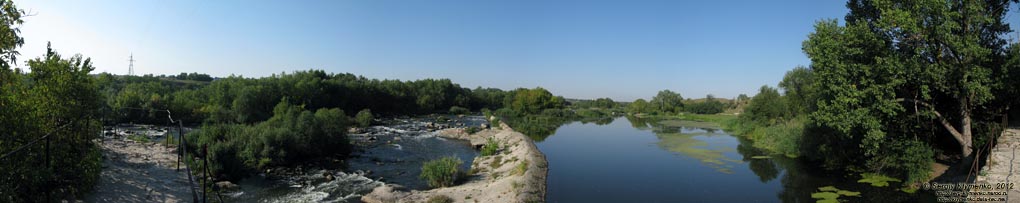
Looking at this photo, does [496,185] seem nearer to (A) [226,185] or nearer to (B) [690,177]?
(B) [690,177]

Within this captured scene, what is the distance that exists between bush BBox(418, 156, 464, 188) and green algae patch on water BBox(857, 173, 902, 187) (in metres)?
18.8

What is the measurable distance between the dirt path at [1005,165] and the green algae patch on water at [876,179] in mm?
4126

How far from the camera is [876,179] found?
20.4 m

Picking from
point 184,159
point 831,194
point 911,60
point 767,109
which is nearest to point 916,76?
point 911,60

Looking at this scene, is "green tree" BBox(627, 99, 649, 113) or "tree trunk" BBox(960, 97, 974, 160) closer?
"tree trunk" BBox(960, 97, 974, 160)

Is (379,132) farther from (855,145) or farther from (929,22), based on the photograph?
(929,22)

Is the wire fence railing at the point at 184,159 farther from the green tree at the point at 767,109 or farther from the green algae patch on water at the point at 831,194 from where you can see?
the green tree at the point at 767,109

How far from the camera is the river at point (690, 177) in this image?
19.6m

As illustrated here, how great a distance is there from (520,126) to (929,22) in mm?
45034

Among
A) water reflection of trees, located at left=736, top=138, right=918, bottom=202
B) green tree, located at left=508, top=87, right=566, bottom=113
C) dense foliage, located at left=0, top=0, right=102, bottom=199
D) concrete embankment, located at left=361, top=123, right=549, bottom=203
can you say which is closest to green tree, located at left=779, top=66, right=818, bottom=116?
water reflection of trees, located at left=736, top=138, right=918, bottom=202

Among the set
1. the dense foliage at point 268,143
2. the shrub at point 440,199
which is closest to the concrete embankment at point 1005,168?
the shrub at point 440,199

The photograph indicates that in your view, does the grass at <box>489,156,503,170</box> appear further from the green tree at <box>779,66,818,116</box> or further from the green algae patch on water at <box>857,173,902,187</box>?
the green tree at <box>779,66,818,116</box>

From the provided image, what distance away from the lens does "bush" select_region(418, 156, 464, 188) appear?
69.6ft

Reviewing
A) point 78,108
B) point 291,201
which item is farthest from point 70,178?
point 291,201
